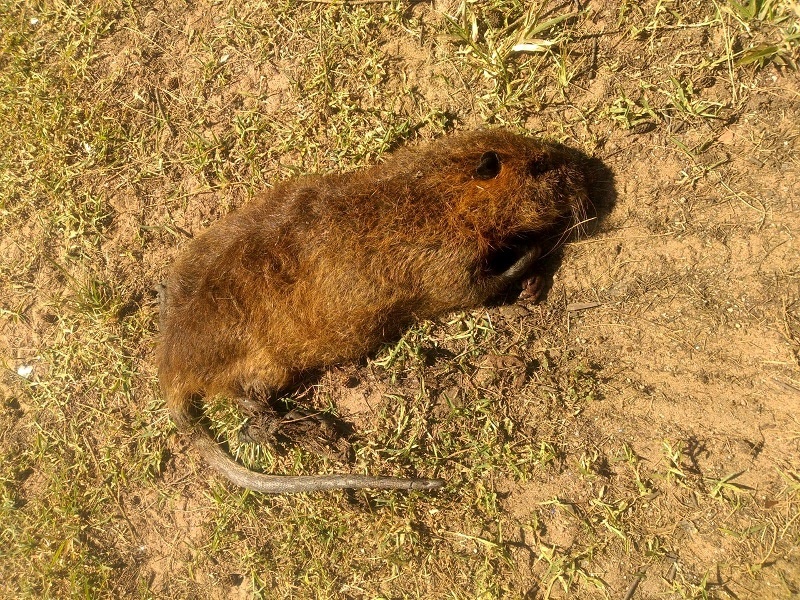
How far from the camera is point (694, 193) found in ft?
12.2

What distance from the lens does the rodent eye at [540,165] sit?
11.4ft

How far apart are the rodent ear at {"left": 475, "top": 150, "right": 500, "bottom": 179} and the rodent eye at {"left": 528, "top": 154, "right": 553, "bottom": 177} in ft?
0.85

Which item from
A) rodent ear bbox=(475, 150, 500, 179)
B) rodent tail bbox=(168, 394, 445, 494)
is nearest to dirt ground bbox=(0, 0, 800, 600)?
rodent tail bbox=(168, 394, 445, 494)

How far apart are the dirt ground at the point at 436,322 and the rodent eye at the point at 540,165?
0.54 meters

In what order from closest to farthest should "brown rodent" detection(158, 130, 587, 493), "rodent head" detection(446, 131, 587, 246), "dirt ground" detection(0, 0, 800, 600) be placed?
"brown rodent" detection(158, 130, 587, 493) → "rodent head" detection(446, 131, 587, 246) → "dirt ground" detection(0, 0, 800, 600)

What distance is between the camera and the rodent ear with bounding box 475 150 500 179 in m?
3.35

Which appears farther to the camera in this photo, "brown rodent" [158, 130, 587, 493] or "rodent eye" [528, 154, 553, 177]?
"rodent eye" [528, 154, 553, 177]

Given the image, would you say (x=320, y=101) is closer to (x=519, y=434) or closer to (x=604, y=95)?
(x=604, y=95)

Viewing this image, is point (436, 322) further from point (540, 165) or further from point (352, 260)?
point (540, 165)

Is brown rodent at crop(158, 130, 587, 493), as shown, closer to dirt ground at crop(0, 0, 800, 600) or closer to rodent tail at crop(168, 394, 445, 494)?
rodent tail at crop(168, 394, 445, 494)

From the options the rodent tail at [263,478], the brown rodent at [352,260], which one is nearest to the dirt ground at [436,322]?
the rodent tail at [263,478]

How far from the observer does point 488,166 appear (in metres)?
3.38

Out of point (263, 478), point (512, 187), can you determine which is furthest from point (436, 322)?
point (263, 478)

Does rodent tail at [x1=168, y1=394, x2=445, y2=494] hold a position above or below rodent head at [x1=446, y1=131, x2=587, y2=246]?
below
